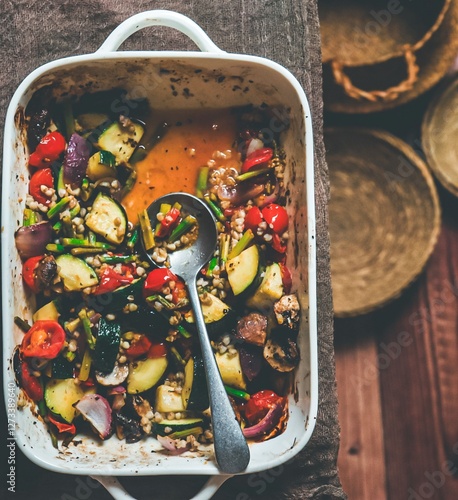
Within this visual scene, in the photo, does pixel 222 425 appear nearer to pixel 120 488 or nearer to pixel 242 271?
pixel 120 488

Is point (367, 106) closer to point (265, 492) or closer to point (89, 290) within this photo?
point (89, 290)

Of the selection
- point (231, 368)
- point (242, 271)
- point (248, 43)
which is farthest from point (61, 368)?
point (248, 43)

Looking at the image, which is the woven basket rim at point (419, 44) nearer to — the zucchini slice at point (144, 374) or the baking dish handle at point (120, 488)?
the zucchini slice at point (144, 374)

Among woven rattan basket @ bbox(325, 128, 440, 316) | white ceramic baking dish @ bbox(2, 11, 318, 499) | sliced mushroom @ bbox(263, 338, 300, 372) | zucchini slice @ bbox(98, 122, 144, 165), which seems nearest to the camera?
white ceramic baking dish @ bbox(2, 11, 318, 499)

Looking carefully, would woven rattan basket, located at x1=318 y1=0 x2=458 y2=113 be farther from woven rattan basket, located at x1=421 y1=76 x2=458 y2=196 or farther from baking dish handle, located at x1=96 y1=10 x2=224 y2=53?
baking dish handle, located at x1=96 y1=10 x2=224 y2=53

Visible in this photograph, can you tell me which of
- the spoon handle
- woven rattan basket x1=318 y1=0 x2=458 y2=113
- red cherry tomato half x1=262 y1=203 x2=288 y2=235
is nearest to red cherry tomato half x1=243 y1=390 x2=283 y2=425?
the spoon handle

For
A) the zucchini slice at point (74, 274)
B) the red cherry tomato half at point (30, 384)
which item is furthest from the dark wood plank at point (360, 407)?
the red cherry tomato half at point (30, 384)

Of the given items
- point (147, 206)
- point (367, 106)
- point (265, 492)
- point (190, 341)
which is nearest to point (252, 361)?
point (190, 341)
